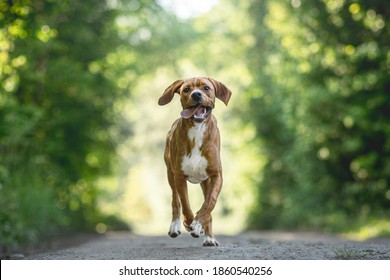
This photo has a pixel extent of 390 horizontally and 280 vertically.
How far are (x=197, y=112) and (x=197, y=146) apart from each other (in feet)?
1.24

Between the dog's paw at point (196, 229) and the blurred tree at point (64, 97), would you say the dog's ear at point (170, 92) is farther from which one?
the blurred tree at point (64, 97)

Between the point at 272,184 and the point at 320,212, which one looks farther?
the point at 272,184

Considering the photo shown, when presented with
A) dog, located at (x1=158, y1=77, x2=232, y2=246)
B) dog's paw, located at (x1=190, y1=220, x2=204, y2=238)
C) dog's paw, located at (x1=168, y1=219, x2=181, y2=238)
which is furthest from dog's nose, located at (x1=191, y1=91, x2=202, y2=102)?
dog's paw, located at (x1=168, y1=219, x2=181, y2=238)

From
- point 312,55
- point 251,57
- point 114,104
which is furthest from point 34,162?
point 251,57

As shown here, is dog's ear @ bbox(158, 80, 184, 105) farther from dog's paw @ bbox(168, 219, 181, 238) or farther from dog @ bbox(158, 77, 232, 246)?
dog's paw @ bbox(168, 219, 181, 238)

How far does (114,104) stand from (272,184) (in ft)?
19.9

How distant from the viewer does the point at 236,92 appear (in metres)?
24.3

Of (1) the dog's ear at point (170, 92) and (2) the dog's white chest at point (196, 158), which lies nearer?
(2) the dog's white chest at point (196, 158)

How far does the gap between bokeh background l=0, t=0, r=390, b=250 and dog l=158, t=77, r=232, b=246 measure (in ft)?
14.1

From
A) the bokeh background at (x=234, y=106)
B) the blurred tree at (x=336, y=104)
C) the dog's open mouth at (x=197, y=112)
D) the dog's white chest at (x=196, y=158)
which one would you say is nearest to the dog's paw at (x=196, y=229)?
the dog's white chest at (x=196, y=158)

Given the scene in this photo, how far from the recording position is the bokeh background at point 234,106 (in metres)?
14.0

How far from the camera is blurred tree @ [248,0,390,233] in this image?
50.9 ft
